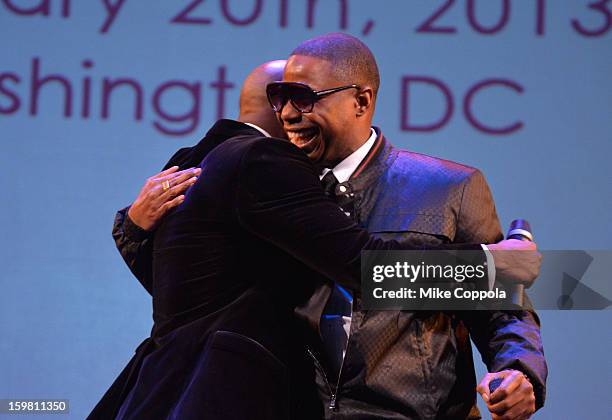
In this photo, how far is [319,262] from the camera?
193 centimetres

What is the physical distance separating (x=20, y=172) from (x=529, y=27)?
5.93ft

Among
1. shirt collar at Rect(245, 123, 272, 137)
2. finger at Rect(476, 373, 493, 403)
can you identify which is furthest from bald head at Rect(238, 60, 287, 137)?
finger at Rect(476, 373, 493, 403)

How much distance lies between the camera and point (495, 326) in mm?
2084

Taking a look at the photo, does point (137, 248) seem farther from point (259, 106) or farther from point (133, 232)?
point (259, 106)

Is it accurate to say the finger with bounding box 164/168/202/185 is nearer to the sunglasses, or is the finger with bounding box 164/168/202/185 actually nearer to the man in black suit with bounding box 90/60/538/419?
the man in black suit with bounding box 90/60/538/419

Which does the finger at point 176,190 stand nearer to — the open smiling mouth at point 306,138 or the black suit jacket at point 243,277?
the black suit jacket at point 243,277

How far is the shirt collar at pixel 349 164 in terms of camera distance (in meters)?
2.13

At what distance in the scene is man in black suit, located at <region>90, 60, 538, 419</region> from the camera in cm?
185

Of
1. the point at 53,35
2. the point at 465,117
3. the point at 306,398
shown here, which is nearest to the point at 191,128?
the point at 53,35

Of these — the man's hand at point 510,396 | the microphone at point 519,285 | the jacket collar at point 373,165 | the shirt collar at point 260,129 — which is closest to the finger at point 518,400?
the man's hand at point 510,396

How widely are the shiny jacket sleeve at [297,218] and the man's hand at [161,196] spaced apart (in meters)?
0.17

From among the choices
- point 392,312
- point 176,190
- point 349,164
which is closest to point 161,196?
point 176,190

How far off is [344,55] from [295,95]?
151mm

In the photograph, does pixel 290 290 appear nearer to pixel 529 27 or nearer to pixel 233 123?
pixel 233 123
